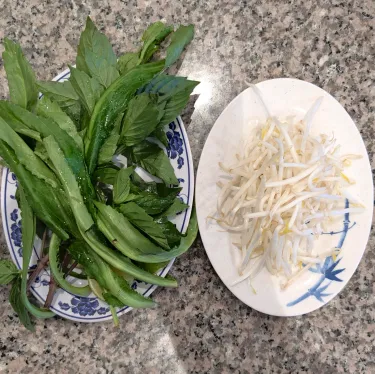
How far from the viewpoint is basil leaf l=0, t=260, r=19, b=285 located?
0.90m

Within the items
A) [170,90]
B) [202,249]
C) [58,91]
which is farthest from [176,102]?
[202,249]

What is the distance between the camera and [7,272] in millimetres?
906

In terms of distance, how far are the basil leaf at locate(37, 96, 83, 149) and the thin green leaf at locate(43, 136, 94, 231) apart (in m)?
0.06

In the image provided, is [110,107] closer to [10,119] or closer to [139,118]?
[139,118]

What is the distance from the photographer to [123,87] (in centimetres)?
81

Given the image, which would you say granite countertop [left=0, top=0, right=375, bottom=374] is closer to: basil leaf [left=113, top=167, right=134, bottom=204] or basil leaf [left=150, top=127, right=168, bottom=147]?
basil leaf [left=150, top=127, right=168, bottom=147]

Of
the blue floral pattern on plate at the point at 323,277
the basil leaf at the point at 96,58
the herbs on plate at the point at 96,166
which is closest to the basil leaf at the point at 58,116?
the herbs on plate at the point at 96,166

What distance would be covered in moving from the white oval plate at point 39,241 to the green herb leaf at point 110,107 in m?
0.14

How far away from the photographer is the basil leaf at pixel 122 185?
0.78 meters

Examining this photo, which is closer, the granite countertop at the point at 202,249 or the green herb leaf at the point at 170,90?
the green herb leaf at the point at 170,90

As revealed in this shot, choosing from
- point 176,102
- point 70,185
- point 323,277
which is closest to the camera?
point 70,185

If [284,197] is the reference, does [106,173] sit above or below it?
above

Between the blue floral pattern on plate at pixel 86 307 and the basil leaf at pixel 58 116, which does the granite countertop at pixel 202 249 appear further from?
the basil leaf at pixel 58 116

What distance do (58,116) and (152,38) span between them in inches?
11.1
